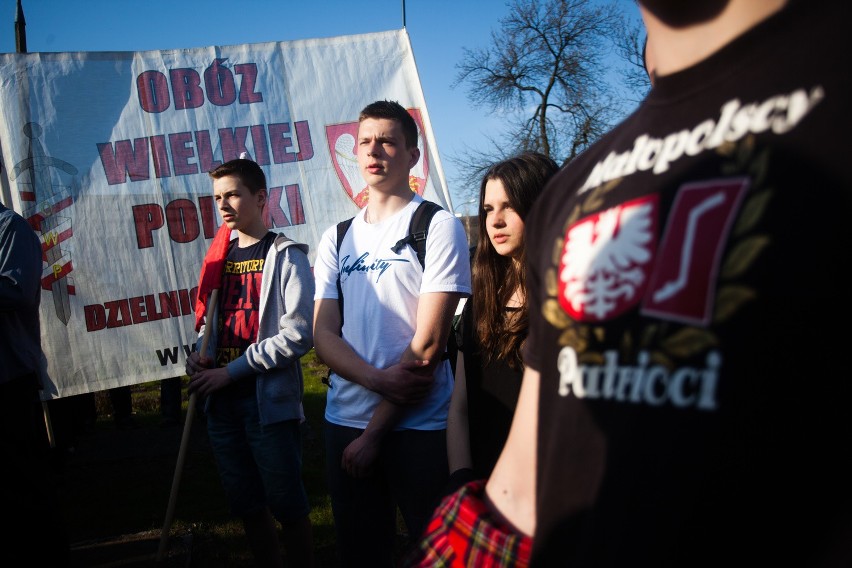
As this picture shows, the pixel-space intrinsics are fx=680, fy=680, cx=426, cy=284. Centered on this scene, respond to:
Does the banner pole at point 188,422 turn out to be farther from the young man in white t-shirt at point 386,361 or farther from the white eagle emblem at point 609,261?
the white eagle emblem at point 609,261

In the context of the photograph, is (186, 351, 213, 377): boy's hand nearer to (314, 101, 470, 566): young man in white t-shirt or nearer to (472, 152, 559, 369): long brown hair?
(314, 101, 470, 566): young man in white t-shirt

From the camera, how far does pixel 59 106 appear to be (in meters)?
5.00

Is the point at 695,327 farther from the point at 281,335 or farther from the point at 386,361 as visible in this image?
the point at 281,335

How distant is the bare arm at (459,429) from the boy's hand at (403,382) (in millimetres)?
290

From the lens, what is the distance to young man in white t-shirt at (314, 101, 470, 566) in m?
2.46

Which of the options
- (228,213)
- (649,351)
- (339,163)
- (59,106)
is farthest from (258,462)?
(59,106)

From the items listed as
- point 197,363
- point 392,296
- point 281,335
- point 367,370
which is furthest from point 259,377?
point 392,296

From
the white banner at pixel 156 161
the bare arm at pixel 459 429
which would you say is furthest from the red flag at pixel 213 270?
the white banner at pixel 156 161

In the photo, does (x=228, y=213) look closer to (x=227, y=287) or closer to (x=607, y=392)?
(x=227, y=287)

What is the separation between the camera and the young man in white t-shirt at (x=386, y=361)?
246cm

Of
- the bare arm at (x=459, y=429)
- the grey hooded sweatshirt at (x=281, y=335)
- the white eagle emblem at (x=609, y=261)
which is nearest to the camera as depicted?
the white eagle emblem at (x=609, y=261)

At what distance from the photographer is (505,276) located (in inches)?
91.4

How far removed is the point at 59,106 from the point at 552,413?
17.2 feet

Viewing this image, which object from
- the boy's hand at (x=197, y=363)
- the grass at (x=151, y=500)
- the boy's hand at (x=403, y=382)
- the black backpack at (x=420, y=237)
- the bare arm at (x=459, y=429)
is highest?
the black backpack at (x=420, y=237)
